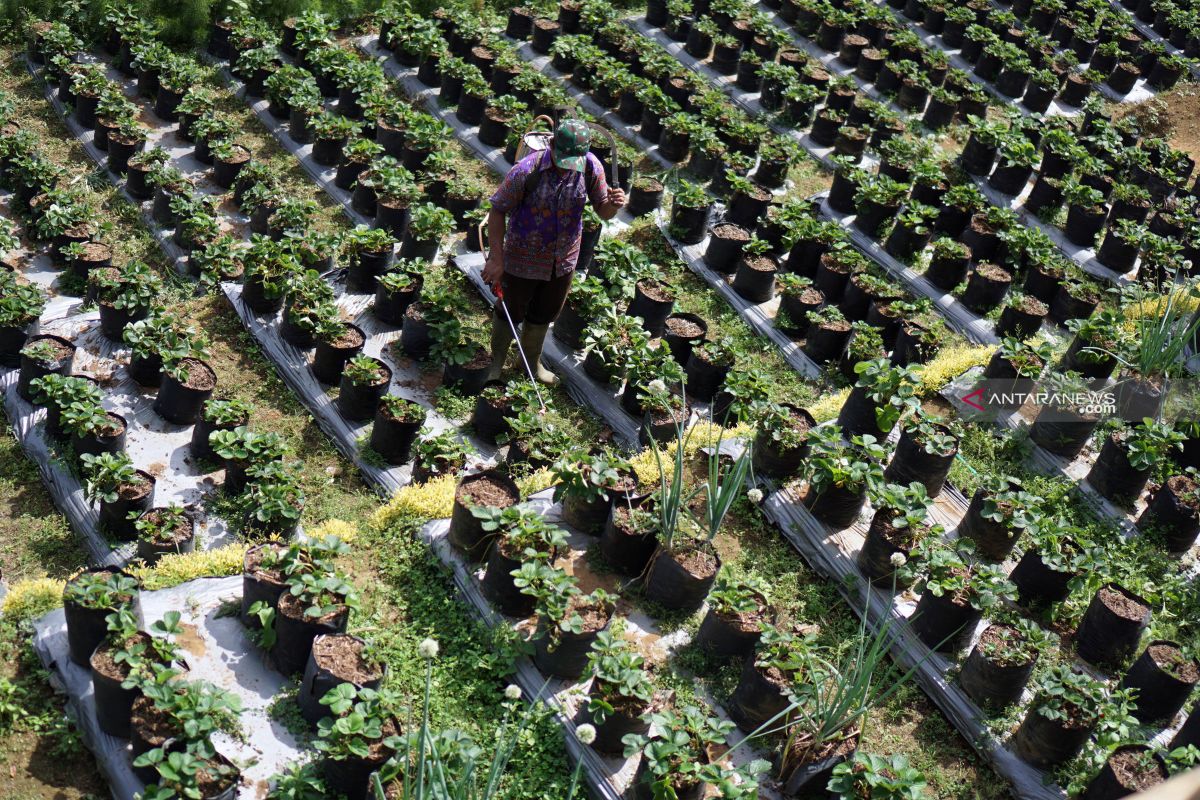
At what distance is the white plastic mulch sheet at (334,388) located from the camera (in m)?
6.54

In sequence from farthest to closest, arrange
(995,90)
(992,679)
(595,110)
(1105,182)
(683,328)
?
(995,90), (595,110), (1105,182), (683,328), (992,679)

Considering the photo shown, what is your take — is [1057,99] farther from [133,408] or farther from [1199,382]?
Answer: [133,408]

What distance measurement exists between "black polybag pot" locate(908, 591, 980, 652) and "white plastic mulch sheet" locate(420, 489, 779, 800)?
1.18m

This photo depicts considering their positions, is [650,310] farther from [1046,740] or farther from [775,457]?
[1046,740]

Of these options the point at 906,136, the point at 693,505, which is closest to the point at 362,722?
the point at 693,505

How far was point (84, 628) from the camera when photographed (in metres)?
4.91

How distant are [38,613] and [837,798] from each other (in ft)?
12.0

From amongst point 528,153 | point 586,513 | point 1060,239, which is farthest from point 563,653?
point 1060,239

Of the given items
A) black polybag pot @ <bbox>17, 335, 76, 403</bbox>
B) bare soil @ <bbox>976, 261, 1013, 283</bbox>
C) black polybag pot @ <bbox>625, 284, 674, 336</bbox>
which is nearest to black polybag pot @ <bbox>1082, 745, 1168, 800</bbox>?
black polybag pot @ <bbox>625, 284, 674, 336</bbox>

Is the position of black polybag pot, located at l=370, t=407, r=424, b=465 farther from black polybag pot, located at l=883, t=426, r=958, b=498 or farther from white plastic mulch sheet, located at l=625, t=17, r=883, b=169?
white plastic mulch sheet, located at l=625, t=17, r=883, b=169

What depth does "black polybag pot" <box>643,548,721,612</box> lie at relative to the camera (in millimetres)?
5613

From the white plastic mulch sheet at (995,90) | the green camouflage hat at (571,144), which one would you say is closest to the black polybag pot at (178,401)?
the green camouflage hat at (571,144)

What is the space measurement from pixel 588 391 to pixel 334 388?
5.11 ft

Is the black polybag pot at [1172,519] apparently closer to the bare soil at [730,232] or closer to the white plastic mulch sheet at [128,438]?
the bare soil at [730,232]
